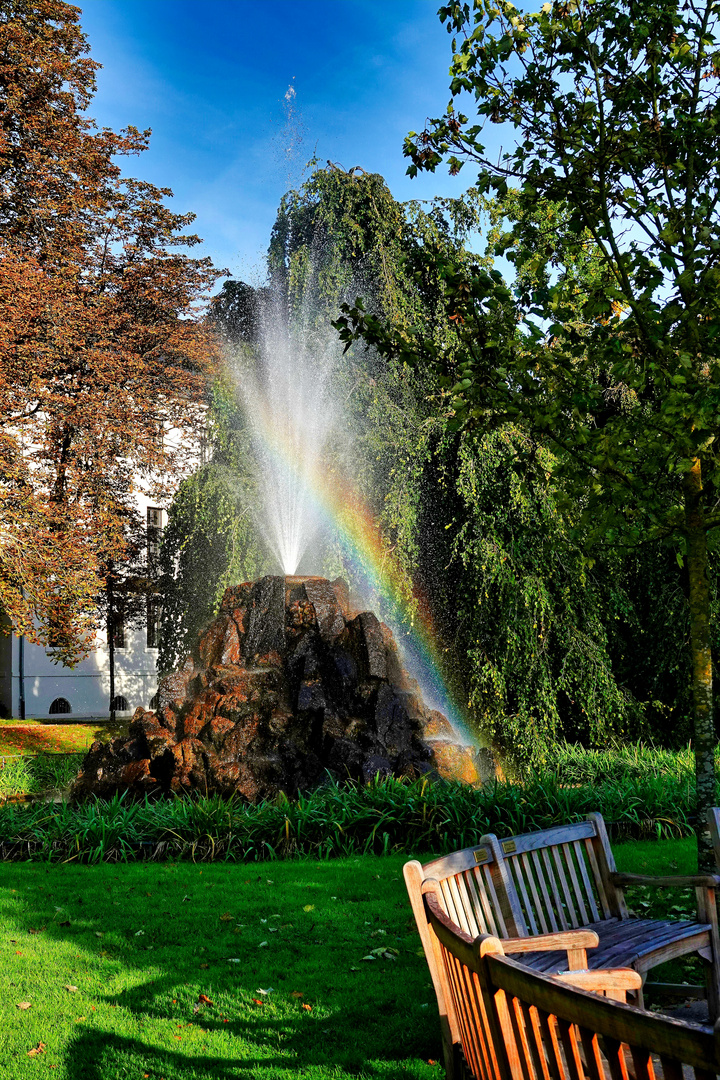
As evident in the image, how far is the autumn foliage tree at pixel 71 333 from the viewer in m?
16.0

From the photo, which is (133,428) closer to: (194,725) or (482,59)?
(194,725)

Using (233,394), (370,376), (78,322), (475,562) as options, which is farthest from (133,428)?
(475,562)

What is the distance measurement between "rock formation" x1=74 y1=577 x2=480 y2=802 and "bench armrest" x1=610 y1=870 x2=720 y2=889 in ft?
16.1

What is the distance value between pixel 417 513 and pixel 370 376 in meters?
2.42

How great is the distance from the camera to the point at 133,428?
19266mm

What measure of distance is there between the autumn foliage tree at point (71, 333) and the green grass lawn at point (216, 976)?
31.5 feet

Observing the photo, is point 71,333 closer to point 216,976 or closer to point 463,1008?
Result: point 216,976

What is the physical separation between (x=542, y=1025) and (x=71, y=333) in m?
17.9

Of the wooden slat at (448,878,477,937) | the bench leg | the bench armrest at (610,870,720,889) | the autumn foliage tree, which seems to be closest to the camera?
the wooden slat at (448,878,477,937)

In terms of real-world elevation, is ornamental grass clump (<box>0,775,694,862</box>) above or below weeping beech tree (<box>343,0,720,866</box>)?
below

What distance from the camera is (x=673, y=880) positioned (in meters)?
A: 3.98

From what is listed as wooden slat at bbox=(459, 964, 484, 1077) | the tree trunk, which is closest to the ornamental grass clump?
the tree trunk

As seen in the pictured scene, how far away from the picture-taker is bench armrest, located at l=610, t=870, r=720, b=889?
12.4 ft

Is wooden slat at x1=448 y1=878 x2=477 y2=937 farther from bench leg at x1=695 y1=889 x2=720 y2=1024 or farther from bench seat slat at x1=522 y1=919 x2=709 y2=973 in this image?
bench leg at x1=695 y1=889 x2=720 y2=1024
